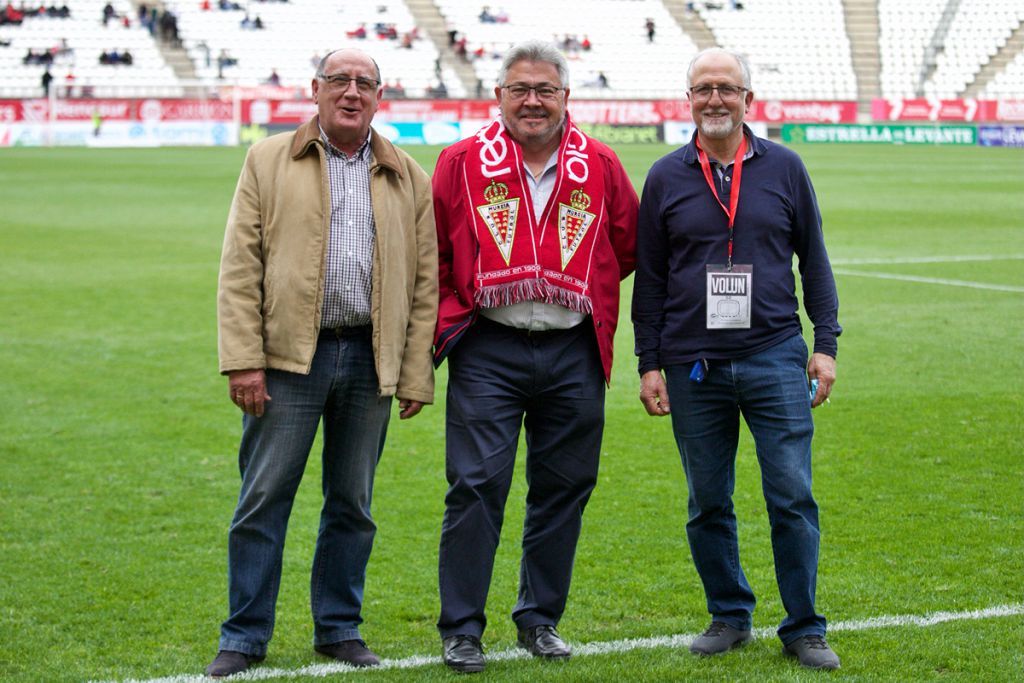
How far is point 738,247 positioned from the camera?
4652 millimetres

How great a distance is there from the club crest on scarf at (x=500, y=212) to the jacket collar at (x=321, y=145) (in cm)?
32

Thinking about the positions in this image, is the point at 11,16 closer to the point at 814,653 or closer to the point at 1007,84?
the point at 1007,84

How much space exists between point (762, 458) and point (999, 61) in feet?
188

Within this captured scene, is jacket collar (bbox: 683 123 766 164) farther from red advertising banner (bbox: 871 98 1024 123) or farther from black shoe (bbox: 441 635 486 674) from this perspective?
red advertising banner (bbox: 871 98 1024 123)

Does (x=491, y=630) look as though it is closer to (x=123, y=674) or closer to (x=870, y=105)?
(x=123, y=674)

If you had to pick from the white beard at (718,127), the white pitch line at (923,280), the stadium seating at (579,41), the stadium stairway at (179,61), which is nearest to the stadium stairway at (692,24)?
the stadium seating at (579,41)

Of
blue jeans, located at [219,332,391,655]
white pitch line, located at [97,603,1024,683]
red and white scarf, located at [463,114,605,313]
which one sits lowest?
white pitch line, located at [97,603,1024,683]

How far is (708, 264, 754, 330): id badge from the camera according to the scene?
183 inches

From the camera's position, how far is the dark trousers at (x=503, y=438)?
471 centimetres

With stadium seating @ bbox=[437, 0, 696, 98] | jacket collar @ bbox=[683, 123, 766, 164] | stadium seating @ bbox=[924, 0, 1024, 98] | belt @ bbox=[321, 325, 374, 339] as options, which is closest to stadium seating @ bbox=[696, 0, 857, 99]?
stadium seating @ bbox=[437, 0, 696, 98]

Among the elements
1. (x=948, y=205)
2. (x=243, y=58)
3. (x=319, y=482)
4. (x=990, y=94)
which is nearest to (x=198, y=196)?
(x=948, y=205)

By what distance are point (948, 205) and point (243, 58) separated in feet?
110

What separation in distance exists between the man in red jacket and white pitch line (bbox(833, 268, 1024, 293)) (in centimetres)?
1067

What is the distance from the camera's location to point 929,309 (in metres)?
13.2
